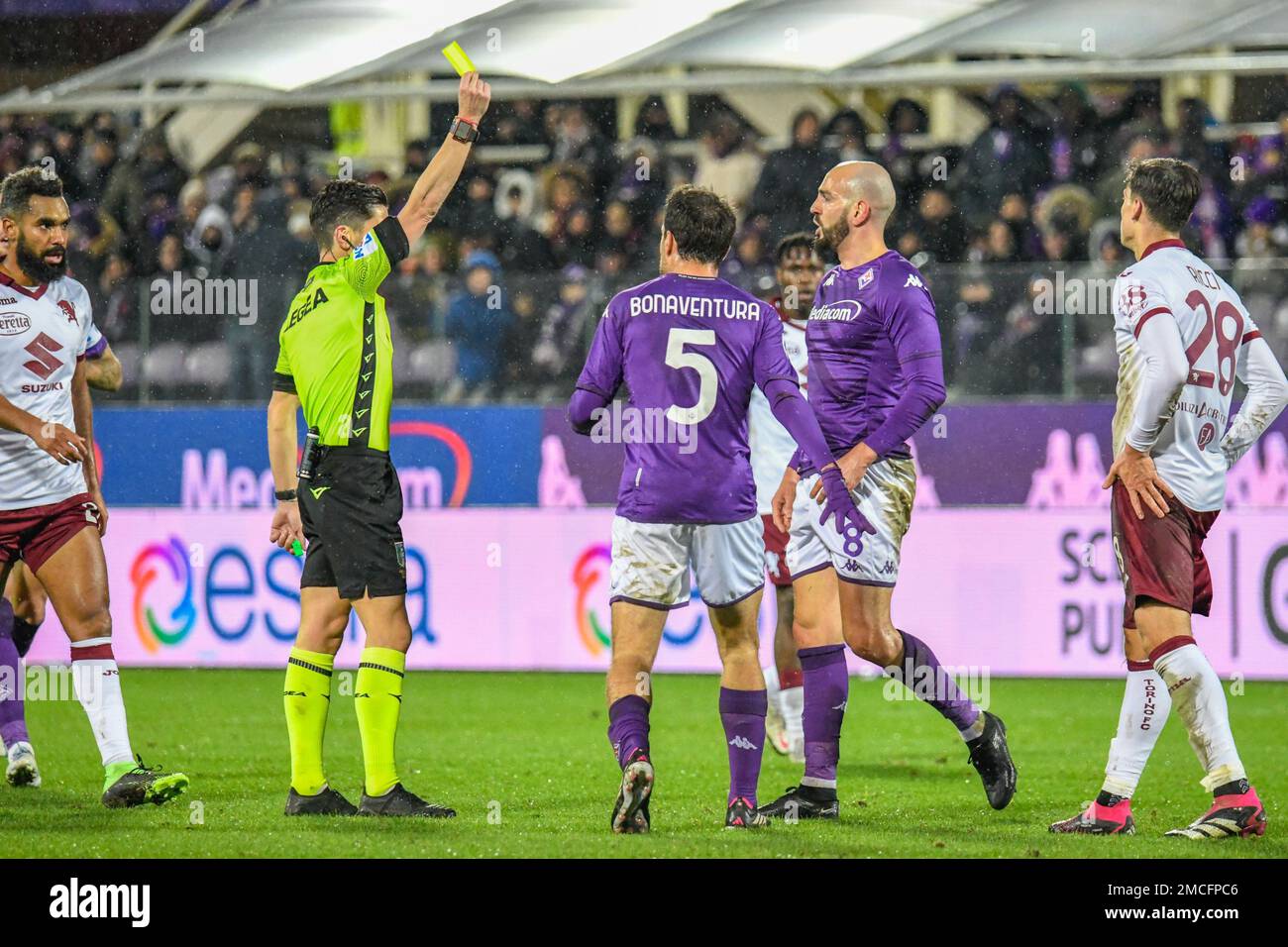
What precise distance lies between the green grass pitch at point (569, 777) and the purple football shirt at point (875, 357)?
54.9 inches

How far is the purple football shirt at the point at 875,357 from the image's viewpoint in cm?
636

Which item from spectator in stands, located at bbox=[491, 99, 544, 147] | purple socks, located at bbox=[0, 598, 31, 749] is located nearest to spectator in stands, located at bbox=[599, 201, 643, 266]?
spectator in stands, located at bbox=[491, 99, 544, 147]

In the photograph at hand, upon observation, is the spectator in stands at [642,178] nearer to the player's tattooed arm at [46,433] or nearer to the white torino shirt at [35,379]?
the white torino shirt at [35,379]

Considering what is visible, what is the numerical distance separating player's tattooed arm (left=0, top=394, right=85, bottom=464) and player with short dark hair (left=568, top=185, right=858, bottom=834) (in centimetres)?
178

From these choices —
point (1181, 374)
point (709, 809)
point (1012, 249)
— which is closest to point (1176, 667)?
point (1181, 374)

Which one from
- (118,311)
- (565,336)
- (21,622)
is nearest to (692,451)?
(21,622)

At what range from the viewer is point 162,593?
11891 millimetres

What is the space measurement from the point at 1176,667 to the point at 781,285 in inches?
120

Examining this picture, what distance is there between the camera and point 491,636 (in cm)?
1167

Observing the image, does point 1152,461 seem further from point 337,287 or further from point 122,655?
point 122,655

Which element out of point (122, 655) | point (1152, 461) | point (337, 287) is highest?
point (337, 287)

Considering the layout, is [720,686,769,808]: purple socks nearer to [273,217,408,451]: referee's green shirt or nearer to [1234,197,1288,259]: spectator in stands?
[273,217,408,451]: referee's green shirt

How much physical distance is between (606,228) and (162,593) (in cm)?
426

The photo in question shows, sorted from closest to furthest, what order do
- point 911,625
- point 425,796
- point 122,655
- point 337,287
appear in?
point 337,287, point 425,796, point 911,625, point 122,655
